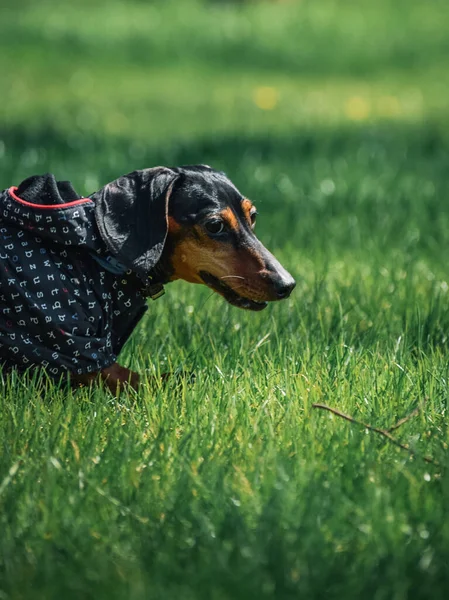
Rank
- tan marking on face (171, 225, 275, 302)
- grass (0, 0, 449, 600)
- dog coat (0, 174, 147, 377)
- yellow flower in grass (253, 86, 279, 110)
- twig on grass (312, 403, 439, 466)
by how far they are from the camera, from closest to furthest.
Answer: grass (0, 0, 449, 600) < twig on grass (312, 403, 439, 466) < dog coat (0, 174, 147, 377) < tan marking on face (171, 225, 275, 302) < yellow flower in grass (253, 86, 279, 110)

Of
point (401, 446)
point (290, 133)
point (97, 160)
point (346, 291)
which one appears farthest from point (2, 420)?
point (290, 133)

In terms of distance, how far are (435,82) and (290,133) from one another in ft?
19.6

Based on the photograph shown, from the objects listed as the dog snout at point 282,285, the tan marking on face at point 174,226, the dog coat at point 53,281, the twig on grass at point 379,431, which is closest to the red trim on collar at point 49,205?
the dog coat at point 53,281

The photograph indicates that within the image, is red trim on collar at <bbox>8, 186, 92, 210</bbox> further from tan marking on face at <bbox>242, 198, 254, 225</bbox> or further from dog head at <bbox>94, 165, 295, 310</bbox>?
tan marking on face at <bbox>242, 198, 254, 225</bbox>

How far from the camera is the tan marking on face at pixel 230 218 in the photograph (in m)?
3.51

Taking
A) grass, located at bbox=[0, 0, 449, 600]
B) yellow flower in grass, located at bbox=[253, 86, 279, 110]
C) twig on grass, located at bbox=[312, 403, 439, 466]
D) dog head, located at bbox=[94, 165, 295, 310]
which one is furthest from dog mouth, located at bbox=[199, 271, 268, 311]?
yellow flower in grass, located at bbox=[253, 86, 279, 110]

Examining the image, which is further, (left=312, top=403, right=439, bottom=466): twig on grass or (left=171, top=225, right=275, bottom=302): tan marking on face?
(left=171, top=225, right=275, bottom=302): tan marking on face

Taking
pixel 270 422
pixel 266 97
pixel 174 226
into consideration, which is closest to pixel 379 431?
pixel 270 422

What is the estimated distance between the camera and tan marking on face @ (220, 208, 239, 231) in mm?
3508

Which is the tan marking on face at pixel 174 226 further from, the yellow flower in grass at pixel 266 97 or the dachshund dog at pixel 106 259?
the yellow flower in grass at pixel 266 97

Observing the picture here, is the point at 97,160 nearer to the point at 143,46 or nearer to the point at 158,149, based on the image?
the point at 158,149

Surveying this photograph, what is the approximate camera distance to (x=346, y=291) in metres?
4.92

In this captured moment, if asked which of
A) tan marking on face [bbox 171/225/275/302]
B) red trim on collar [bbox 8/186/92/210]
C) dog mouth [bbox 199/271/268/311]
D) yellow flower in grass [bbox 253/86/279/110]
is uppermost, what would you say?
red trim on collar [bbox 8/186/92/210]

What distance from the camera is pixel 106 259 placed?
3.47 meters
